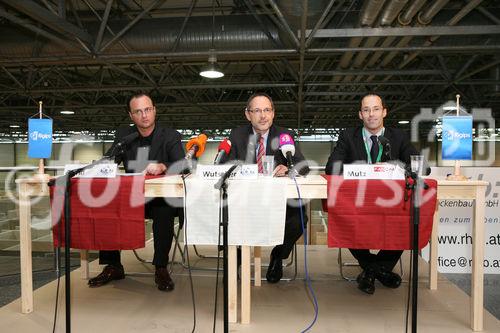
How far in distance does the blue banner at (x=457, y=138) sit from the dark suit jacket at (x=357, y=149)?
20.1 inches

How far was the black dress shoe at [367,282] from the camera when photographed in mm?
2170

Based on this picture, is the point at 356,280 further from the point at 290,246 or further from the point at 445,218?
the point at 445,218

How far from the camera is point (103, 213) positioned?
187 cm

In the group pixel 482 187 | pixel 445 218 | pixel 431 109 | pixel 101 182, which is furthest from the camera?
pixel 431 109

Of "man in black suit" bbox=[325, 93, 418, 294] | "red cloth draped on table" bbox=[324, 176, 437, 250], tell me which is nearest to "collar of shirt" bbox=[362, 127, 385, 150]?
"man in black suit" bbox=[325, 93, 418, 294]

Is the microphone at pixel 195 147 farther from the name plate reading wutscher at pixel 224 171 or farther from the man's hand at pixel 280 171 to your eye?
the man's hand at pixel 280 171

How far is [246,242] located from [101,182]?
0.76 m

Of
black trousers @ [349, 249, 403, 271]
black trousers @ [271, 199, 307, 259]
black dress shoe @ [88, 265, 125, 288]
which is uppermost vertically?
black trousers @ [271, 199, 307, 259]

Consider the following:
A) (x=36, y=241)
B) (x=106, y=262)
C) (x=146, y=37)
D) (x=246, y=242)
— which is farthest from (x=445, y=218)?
(x=36, y=241)

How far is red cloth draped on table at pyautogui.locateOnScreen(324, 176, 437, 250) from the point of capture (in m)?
1.67

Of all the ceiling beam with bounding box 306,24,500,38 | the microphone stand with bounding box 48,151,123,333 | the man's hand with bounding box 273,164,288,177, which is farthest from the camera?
the ceiling beam with bounding box 306,24,500,38

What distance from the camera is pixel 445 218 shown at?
352 centimetres

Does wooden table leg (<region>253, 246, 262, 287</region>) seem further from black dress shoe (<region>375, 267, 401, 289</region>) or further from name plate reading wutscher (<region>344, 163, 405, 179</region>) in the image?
name plate reading wutscher (<region>344, 163, 405, 179</region>)

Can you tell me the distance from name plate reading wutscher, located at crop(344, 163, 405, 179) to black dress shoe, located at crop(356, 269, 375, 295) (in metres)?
0.80
